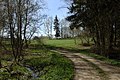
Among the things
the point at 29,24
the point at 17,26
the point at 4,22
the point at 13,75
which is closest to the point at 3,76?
the point at 13,75

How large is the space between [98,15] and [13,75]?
54.4 feet

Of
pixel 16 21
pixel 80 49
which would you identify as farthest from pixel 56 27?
pixel 16 21

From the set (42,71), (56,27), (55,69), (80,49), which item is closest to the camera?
(55,69)

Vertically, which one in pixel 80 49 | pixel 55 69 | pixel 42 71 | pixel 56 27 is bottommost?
pixel 42 71

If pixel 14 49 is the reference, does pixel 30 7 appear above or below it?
above

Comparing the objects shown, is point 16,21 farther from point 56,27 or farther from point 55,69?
point 56,27

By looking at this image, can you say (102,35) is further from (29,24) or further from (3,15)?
(3,15)

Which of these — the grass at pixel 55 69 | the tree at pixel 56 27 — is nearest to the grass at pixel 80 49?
the grass at pixel 55 69

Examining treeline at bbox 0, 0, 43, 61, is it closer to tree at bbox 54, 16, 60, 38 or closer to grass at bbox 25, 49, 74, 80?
grass at bbox 25, 49, 74, 80

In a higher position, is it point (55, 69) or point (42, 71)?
point (55, 69)

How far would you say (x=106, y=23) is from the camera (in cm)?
3559

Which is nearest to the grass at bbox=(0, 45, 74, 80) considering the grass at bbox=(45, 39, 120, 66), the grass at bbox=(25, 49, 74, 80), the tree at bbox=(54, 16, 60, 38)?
the grass at bbox=(25, 49, 74, 80)

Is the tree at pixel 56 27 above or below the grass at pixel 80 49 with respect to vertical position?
above

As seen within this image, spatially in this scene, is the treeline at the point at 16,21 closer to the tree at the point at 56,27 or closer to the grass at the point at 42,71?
the grass at the point at 42,71
